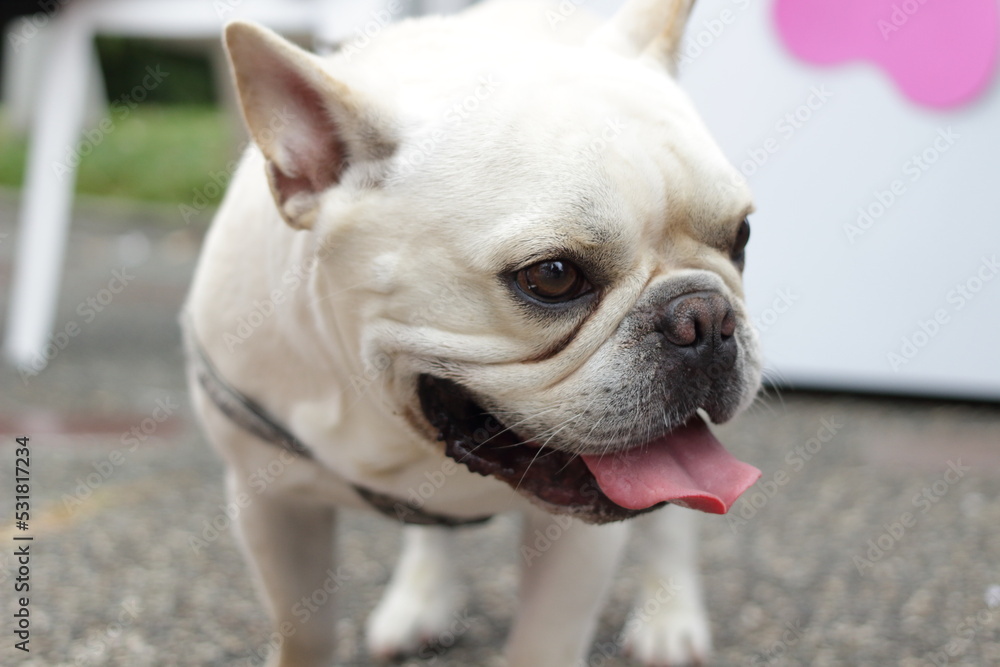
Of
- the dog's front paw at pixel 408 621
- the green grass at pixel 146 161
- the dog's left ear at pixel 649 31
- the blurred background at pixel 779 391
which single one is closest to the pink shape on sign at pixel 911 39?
the blurred background at pixel 779 391

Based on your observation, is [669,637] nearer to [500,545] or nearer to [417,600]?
[417,600]

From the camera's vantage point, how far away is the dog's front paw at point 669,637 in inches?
109

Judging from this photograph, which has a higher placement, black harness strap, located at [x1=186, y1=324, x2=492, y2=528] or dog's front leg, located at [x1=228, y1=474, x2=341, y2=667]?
black harness strap, located at [x1=186, y1=324, x2=492, y2=528]

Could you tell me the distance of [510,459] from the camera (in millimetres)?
1933

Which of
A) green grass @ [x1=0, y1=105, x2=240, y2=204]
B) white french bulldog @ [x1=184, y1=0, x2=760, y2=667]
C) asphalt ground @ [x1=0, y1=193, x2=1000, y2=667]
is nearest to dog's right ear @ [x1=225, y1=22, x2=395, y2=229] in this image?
white french bulldog @ [x1=184, y1=0, x2=760, y2=667]

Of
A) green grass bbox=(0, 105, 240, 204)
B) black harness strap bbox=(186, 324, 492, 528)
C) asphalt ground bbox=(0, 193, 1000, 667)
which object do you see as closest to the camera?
black harness strap bbox=(186, 324, 492, 528)

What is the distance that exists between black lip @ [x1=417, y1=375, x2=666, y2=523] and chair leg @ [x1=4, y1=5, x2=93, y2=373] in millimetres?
3969

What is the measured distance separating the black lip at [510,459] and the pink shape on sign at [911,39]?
365cm

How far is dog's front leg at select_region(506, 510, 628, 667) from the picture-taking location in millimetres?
2164

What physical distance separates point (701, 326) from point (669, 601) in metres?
1.35

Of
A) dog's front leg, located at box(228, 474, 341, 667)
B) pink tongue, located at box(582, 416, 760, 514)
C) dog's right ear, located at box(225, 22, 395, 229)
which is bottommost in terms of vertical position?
dog's front leg, located at box(228, 474, 341, 667)

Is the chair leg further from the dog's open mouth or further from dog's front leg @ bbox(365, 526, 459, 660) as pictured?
the dog's open mouth

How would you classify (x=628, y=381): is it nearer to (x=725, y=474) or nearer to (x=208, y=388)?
(x=725, y=474)

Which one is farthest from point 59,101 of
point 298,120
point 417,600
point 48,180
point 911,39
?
point 911,39
